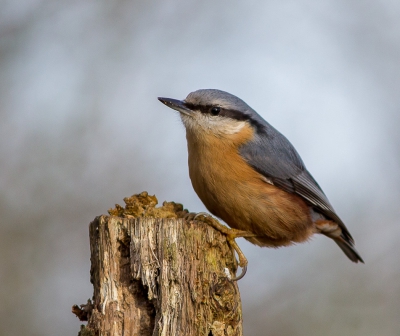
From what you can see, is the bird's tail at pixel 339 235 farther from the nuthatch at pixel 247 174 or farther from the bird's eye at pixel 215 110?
the bird's eye at pixel 215 110

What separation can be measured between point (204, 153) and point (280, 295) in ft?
7.89

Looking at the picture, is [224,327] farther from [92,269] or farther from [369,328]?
[369,328]

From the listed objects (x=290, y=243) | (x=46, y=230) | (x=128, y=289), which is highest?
(x=46, y=230)

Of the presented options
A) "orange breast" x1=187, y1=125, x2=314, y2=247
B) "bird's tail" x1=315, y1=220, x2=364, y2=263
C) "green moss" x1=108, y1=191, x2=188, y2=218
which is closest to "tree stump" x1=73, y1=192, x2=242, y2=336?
"green moss" x1=108, y1=191, x2=188, y2=218

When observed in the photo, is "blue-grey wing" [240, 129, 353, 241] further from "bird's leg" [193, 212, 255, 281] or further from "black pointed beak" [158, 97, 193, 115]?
"bird's leg" [193, 212, 255, 281]

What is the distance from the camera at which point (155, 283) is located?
2.48 meters

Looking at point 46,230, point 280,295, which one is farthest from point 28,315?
point 280,295

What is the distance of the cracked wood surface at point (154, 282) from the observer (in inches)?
97.1

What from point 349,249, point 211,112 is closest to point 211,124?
point 211,112

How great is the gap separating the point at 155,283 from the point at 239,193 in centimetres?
112

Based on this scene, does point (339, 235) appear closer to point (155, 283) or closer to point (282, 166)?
point (282, 166)

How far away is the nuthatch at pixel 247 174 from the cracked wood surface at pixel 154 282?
0.66m

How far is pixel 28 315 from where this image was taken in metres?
5.23

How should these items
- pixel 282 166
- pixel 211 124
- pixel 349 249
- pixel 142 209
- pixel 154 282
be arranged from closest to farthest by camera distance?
pixel 154 282 < pixel 142 209 < pixel 211 124 < pixel 282 166 < pixel 349 249
